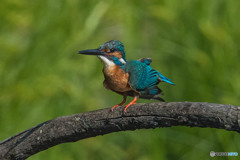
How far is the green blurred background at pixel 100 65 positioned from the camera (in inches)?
202

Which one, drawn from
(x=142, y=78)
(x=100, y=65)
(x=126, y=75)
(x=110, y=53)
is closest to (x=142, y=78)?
(x=142, y=78)

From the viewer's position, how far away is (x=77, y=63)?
557cm

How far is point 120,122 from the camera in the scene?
8.73 feet

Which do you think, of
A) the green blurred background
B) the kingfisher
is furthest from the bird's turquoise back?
the green blurred background

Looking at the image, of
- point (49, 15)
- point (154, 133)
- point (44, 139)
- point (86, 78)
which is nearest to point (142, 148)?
point (154, 133)

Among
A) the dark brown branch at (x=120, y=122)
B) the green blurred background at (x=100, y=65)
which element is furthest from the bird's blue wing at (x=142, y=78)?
the green blurred background at (x=100, y=65)

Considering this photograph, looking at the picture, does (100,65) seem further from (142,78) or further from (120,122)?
(120,122)

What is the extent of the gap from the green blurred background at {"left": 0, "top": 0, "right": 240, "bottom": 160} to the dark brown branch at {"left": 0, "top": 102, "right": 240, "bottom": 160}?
7.18 feet

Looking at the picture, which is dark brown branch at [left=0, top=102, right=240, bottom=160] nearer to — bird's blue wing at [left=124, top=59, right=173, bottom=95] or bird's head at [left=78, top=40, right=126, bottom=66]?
bird's blue wing at [left=124, top=59, right=173, bottom=95]

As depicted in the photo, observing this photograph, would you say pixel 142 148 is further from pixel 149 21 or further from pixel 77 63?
pixel 149 21

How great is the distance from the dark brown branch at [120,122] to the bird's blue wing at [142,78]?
502mm

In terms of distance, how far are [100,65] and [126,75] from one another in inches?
95.8

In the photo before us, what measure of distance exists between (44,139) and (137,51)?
310 centimetres

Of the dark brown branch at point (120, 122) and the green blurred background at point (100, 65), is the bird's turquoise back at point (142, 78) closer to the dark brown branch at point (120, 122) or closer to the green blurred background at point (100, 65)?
the dark brown branch at point (120, 122)
